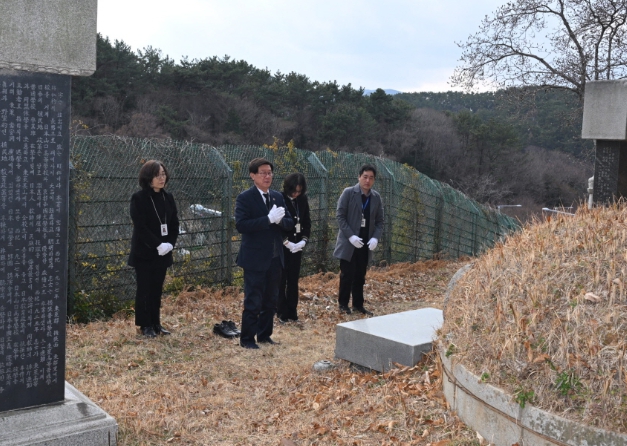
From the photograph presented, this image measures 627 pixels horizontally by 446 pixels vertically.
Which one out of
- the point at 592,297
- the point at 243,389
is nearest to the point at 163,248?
the point at 243,389

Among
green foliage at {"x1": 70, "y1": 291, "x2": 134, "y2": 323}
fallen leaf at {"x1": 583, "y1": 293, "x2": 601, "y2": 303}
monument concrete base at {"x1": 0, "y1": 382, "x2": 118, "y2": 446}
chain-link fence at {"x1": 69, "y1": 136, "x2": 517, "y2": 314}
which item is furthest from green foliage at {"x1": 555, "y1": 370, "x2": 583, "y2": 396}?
chain-link fence at {"x1": 69, "y1": 136, "x2": 517, "y2": 314}

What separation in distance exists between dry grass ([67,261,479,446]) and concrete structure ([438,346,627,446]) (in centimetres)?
13

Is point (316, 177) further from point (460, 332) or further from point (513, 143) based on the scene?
point (513, 143)

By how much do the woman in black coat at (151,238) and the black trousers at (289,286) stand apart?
1631 mm

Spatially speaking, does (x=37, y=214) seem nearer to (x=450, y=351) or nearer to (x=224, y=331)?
(x=450, y=351)

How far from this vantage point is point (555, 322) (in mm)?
4047

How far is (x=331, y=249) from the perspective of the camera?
12.4 metres

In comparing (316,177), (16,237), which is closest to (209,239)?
(316,177)

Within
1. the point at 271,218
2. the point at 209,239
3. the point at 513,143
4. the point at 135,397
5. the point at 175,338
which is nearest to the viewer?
the point at 135,397

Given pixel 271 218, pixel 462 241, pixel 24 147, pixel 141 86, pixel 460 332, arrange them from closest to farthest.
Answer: pixel 24 147 < pixel 460 332 < pixel 271 218 < pixel 462 241 < pixel 141 86

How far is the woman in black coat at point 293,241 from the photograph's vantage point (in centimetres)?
785

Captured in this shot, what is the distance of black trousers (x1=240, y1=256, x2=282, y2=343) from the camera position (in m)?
6.75

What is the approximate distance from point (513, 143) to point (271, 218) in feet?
153

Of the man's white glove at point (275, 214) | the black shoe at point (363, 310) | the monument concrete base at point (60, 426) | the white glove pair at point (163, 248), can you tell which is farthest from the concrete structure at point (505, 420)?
the black shoe at point (363, 310)
